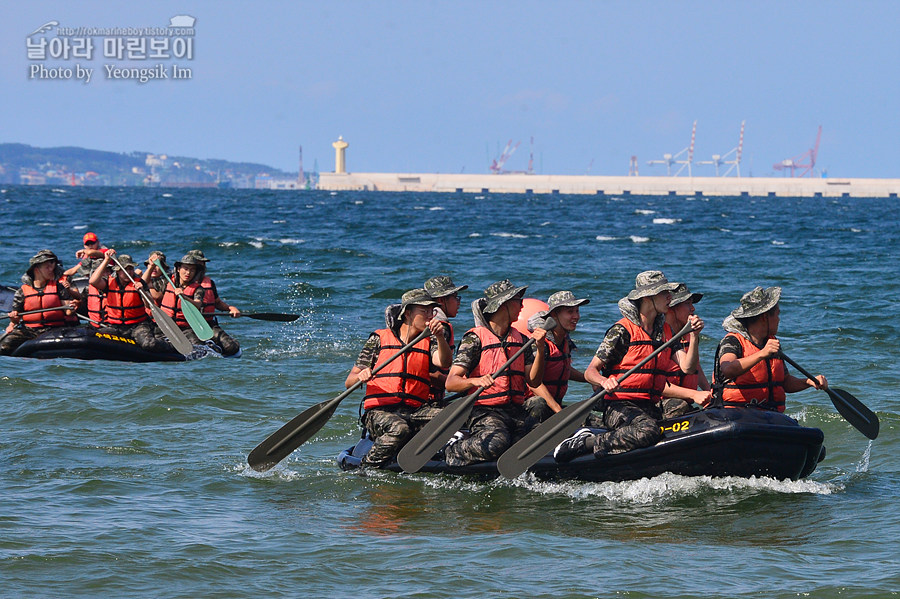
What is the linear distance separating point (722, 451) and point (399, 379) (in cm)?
272

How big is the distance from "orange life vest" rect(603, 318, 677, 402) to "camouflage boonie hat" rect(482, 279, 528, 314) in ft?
2.88

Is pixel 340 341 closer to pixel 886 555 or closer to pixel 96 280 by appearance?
pixel 96 280

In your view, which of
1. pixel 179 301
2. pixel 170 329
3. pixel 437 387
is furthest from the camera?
pixel 179 301

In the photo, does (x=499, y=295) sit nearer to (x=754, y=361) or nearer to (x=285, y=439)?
(x=754, y=361)

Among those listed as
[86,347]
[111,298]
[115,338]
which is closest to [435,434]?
[115,338]

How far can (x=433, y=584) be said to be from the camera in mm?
6926

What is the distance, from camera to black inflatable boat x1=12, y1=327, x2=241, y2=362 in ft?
49.9

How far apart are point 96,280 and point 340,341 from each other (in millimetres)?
4079

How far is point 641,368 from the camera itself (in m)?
8.77

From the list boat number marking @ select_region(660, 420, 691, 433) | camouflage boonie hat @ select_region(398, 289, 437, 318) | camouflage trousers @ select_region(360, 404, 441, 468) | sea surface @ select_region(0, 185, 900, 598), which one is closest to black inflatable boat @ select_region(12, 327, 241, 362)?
sea surface @ select_region(0, 185, 900, 598)

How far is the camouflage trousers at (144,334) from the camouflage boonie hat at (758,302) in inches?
361

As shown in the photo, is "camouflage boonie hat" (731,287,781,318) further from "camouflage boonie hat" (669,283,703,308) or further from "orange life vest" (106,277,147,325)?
"orange life vest" (106,277,147,325)

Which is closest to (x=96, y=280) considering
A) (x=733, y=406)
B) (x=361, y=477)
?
(x=361, y=477)

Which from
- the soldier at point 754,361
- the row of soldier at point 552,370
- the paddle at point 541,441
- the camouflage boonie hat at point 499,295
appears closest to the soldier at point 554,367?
the row of soldier at point 552,370
